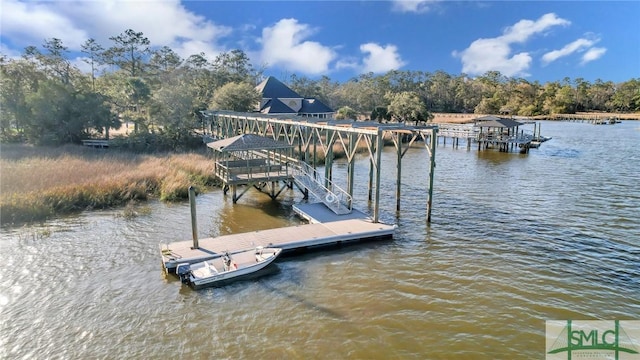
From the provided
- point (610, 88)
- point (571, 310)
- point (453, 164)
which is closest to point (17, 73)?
point (453, 164)

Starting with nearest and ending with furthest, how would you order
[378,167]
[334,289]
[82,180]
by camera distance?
1. [334,289]
2. [378,167]
3. [82,180]

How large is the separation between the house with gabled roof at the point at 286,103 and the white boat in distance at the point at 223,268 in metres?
37.0

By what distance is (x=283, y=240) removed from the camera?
1405 centimetres

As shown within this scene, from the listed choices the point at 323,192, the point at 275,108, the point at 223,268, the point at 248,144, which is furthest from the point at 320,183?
the point at 275,108

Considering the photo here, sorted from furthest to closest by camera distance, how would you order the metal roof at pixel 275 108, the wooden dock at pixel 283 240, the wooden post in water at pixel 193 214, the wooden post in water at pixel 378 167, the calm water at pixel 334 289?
the metal roof at pixel 275 108
the wooden post in water at pixel 378 167
the wooden post in water at pixel 193 214
the wooden dock at pixel 283 240
the calm water at pixel 334 289

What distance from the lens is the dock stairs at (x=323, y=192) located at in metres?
17.5

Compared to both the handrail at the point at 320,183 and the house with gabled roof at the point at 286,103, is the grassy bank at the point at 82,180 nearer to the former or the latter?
the handrail at the point at 320,183

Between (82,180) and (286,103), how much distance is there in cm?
3397

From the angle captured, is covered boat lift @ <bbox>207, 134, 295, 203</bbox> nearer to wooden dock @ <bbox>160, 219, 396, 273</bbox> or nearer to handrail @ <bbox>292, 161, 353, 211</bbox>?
handrail @ <bbox>292, 161, 353, 211</bbox>

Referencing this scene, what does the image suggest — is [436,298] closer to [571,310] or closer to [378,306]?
[378,306]

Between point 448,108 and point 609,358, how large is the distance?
104 meters

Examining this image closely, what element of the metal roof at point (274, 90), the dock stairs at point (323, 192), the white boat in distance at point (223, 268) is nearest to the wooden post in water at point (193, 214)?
the white boat in distance at point (223, 268)

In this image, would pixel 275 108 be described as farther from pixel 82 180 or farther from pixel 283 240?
pixel 283 240

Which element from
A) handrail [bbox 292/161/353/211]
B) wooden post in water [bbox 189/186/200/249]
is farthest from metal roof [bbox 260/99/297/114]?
wooden post in water [bbox 189/186/200/249]
